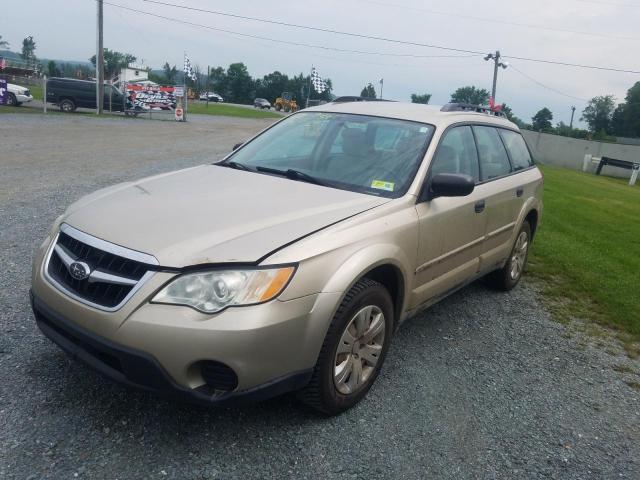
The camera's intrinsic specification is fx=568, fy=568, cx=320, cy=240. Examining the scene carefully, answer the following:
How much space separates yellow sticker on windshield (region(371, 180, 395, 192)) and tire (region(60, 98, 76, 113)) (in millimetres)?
29212

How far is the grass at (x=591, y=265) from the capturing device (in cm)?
534

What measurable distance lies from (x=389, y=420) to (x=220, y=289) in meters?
1.29

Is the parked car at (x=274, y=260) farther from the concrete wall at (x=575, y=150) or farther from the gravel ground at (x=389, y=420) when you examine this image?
the concrete wall at (x=575, y=150)

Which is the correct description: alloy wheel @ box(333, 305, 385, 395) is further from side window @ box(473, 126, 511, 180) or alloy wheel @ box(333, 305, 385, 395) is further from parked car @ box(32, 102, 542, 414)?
side window @ box(473, 126, 511, 180)

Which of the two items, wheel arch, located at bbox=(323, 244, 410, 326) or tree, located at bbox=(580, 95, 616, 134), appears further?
tree, located at bbox=(580, 95, 616, 134)

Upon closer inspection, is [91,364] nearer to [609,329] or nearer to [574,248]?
[609,329]

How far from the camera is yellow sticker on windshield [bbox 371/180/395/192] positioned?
362 cm

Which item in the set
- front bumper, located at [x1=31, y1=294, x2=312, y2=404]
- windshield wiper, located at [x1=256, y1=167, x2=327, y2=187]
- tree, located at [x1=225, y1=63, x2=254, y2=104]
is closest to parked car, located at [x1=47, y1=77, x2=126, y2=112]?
windshield wiper, located at [x1=256, y1=167, x2=327, y2=187]

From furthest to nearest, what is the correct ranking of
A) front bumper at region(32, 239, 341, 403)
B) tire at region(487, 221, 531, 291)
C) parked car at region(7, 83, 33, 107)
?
1. parked car at region(7, 83, 33, 107)
2. tire at region(487, 221, 531, 291)
3. front bumper at region(32, 239, 341, 403)

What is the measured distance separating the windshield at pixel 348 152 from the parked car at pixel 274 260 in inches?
0.5

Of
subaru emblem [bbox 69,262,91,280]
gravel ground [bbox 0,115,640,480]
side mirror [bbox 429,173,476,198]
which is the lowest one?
gravel ground [bbox 0,115,640,480]

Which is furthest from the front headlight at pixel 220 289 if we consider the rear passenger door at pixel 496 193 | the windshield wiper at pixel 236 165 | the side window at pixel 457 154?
the rear passenger door at pixel 496 193

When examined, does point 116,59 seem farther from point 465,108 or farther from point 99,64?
point 465,108

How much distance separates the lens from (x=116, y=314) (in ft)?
8.30
